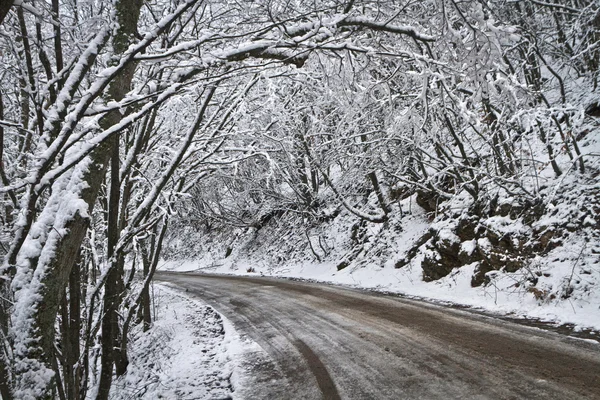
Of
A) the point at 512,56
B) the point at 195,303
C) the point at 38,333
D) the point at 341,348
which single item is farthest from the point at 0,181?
the point at 512,56

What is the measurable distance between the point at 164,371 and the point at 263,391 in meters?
2.69

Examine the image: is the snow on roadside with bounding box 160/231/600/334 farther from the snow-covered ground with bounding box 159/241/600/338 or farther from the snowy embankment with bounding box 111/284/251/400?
the snowy embankment with bounding box 111/284/251/400

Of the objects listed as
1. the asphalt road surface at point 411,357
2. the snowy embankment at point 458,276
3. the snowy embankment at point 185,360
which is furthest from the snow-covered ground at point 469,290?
the snowy embankment at point 185,360

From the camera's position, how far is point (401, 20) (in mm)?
3645

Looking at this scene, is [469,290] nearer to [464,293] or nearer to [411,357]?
[464,293]

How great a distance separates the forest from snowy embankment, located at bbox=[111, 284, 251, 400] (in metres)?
0.60

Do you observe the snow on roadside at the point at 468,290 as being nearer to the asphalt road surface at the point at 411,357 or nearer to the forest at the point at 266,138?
the forest at the point at 266,138

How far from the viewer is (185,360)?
22.2 ft

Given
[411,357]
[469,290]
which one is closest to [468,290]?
[469,290]

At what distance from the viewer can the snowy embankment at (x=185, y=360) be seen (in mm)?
5418

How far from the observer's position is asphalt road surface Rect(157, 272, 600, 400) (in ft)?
13.4

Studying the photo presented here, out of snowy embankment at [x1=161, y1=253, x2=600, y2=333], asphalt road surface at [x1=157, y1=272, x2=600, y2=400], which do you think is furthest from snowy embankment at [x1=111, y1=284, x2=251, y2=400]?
snowy embankment at [x1=161, y1=253, x2=600, y2=333]

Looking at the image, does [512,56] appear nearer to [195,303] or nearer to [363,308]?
[363,308]

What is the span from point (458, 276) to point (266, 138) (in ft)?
20.4
